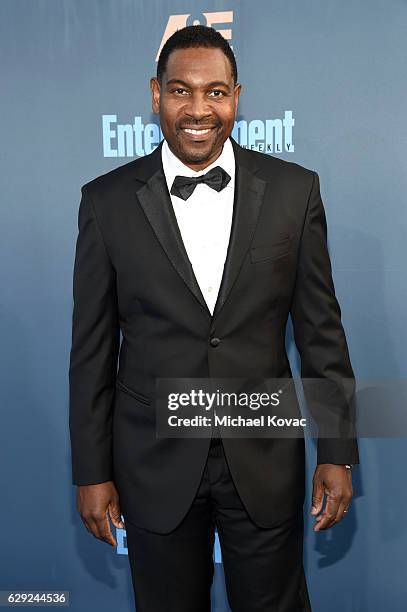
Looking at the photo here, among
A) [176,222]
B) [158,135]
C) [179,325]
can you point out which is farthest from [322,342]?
[158,135]

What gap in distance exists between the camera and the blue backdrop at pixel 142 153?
2.38 m

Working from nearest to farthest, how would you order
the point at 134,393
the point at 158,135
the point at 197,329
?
the point at 197,329 < the point at 134,393 < the point at 158,135

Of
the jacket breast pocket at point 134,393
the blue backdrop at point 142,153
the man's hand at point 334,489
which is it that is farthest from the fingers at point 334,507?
Answer: the blue backdrop at point 142,153

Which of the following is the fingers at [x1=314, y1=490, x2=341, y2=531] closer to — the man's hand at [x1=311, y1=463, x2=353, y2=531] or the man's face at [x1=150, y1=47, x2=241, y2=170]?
the man's hand at [x1=311, y1=463, x2=353, y2=531]

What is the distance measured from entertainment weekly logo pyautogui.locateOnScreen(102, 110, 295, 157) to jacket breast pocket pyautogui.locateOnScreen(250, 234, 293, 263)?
0.79 meters

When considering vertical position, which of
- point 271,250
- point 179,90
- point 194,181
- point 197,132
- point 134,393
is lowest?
point 134,393

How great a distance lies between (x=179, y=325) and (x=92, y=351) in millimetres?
257

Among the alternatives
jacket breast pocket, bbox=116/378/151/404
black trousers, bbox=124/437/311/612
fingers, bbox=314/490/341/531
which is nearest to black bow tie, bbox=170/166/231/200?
jacket breast pocket, bbox=116/378/151/404

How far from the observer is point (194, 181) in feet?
5.73

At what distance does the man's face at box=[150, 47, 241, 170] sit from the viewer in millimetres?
1707

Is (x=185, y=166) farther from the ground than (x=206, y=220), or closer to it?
farther from the ground

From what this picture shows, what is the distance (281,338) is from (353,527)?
3.94 ft

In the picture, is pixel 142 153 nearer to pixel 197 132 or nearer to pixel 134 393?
pixel 197 132

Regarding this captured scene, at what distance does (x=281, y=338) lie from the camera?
1.83 metres
